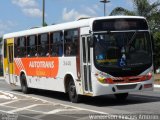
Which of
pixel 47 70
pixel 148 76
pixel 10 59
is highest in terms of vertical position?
pixel 10 59

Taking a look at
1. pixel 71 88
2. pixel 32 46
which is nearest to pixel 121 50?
pixel 71 88

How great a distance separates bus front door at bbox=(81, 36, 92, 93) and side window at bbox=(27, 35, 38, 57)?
18.1 ft

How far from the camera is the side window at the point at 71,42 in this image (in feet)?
→ 60.5

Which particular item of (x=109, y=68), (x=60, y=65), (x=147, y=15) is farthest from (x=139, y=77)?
(x=147, y=15)

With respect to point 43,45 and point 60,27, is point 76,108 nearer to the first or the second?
point 60,27

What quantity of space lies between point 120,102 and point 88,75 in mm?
2062

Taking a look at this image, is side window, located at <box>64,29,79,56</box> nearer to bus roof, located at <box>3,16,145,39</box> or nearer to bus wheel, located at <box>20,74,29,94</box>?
bus roof, located at <box>3,16,145,39</box>

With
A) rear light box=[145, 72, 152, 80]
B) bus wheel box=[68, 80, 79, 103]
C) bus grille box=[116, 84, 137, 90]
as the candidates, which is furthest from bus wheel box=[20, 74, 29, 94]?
rear light box=[145, 72, 152, 80]

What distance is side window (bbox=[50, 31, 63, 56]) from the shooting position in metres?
19.9

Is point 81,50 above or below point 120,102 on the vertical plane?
above

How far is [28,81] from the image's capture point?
24.2 m

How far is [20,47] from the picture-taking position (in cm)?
2512

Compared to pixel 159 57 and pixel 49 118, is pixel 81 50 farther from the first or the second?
pixel 159 57

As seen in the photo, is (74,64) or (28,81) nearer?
(74,64)
